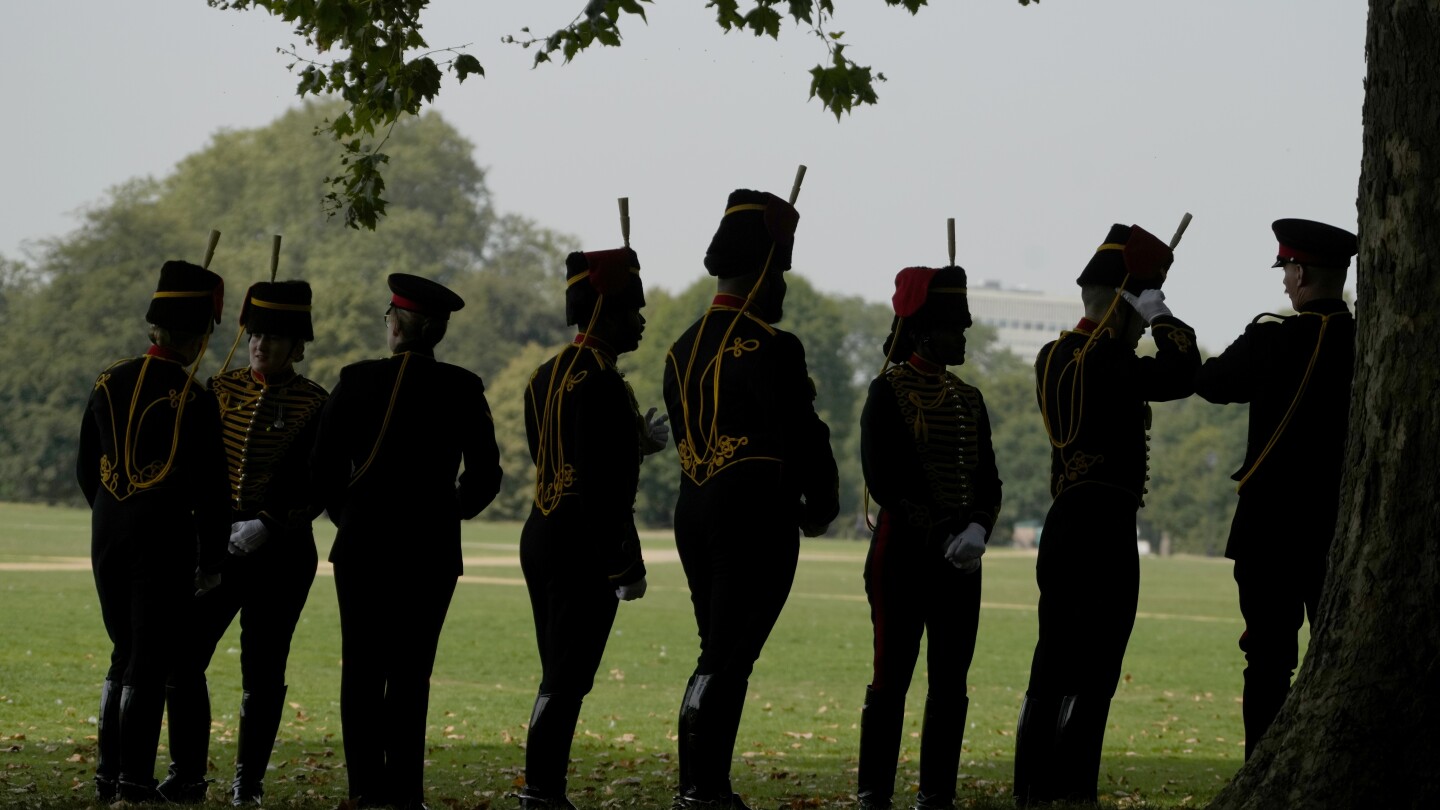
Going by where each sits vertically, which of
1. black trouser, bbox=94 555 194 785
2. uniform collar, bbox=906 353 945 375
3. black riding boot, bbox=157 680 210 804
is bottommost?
black riding boot, bbox=157 680 210 804

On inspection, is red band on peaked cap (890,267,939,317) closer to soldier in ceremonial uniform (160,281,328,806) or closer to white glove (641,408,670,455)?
white glove (641,408,670,455)

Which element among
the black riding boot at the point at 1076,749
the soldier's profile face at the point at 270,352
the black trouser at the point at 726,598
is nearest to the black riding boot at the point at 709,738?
the black trouser at the point at 726,598

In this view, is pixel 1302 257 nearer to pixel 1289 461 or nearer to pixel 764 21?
pixel 1289 461

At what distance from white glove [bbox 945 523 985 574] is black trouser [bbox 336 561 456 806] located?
209 cm

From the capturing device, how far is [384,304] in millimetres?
83500

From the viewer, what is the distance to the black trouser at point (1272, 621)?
25.7 feet

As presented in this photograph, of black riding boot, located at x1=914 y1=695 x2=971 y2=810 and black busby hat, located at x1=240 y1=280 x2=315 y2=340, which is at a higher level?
black busby hat, located at x1=240 y1=280 x2=315 y2=340

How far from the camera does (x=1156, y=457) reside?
101812 millimetres

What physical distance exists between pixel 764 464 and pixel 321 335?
7481 centimetres

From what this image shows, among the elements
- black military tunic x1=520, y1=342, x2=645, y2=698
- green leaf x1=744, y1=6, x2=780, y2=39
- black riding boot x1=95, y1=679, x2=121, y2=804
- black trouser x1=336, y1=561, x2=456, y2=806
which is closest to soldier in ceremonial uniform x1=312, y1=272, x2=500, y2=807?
black trouser x1=336, y1=561, x2=456, y2=806

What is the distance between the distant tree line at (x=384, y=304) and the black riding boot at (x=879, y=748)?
62181 millimetres

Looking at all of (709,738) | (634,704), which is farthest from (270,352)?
(634,704)

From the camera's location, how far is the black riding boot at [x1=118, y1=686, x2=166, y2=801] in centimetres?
802

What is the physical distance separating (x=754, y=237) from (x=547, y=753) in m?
2.23
